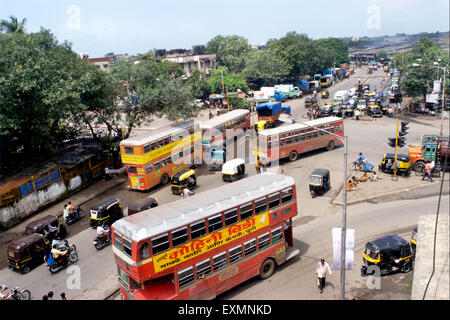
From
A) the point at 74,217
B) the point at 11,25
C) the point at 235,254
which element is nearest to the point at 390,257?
the point at 235,254

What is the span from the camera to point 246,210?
14289 mm

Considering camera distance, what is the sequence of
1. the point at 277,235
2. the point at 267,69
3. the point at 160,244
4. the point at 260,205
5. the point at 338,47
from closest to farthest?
the point at 160,244 → the point at 260,205 → the point at 277,235 → the point at 267,69 → the point at 338,47

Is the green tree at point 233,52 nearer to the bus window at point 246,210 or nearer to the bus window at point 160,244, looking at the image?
the bus window at point 246,210

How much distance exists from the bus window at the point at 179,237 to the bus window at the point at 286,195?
4.65 meters

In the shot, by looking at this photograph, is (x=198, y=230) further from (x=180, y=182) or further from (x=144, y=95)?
(x=144, y=95)

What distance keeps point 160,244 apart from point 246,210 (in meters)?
3.71

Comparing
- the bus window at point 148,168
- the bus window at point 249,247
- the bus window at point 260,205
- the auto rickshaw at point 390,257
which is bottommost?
the auto rickshaw at point 390,257

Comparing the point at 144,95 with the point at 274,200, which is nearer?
the point at 274,200

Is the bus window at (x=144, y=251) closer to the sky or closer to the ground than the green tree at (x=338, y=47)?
closer to the ground

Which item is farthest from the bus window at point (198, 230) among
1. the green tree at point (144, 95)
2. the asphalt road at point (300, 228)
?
the green tree at point (144, 95)

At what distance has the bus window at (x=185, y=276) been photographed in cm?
1281

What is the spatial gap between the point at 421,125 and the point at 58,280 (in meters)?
39.0

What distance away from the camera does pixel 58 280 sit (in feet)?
55.4
